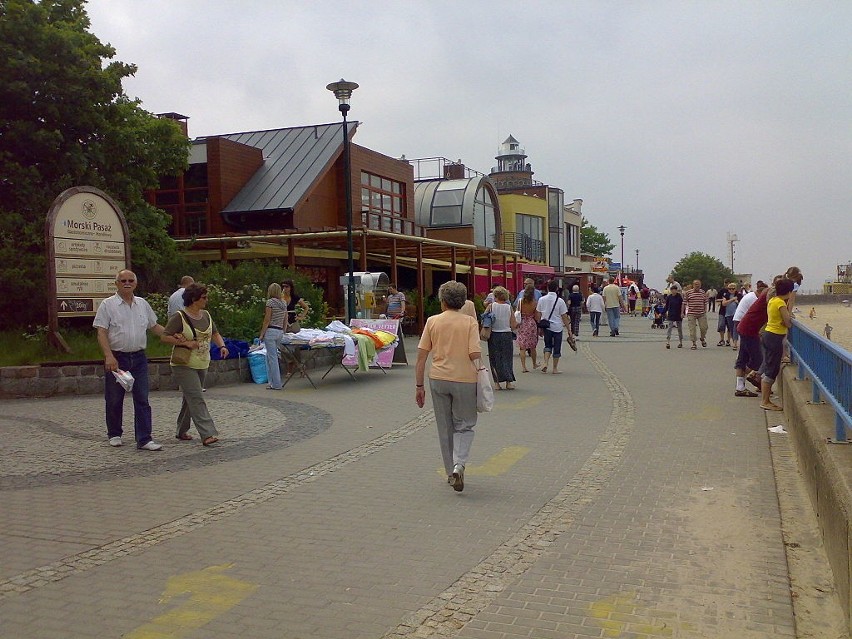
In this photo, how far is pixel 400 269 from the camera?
3594 centimetres

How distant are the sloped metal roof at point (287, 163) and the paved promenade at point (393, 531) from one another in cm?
1866

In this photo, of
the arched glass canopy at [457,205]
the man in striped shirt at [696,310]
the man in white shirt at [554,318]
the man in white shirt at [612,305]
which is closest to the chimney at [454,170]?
the arched glass canopy at [457,205]

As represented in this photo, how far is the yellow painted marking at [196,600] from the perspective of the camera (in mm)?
3955

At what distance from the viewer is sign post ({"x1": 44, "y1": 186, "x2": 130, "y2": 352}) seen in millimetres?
12836

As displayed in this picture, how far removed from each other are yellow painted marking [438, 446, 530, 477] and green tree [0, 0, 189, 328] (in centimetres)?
1143

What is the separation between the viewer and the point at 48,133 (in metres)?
17.0

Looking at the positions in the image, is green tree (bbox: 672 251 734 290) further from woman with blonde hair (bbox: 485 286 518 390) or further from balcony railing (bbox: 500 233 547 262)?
woman with blonde hair (bbox: 485 286 518 390)

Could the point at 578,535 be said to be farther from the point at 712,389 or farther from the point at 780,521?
the point at 712,389

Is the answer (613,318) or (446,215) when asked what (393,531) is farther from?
(446,215)

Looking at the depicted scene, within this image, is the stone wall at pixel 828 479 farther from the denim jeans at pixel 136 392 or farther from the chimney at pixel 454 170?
the chimney at pixel 454 170

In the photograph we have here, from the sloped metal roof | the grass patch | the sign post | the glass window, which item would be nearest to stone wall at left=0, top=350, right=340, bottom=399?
the grass patch

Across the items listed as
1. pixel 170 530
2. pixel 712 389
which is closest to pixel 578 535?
pixel 170 530

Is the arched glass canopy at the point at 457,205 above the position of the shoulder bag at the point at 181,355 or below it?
above

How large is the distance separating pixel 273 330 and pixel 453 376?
6718 millimetres
